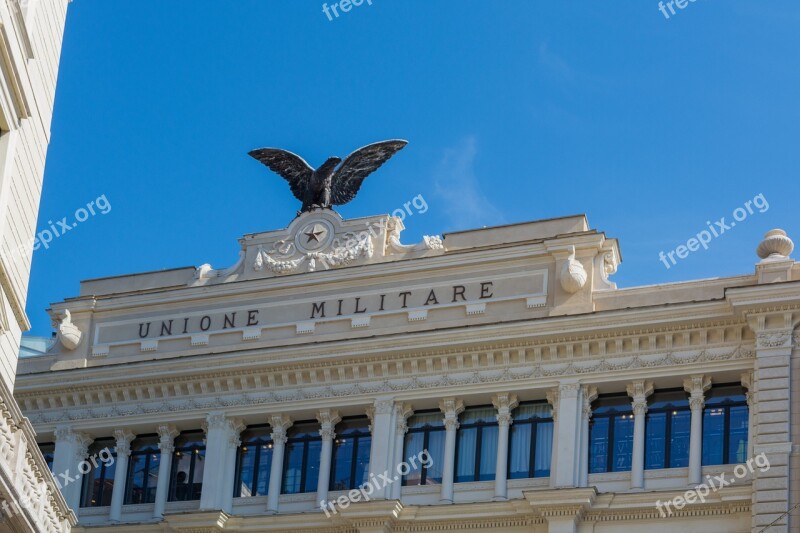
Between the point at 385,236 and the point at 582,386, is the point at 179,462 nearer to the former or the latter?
the point at 385,236

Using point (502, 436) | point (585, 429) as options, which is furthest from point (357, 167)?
point (585, 429)

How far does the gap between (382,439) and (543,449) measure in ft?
15.8

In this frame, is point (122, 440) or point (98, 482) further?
point (98, 482)

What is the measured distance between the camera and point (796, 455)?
40500 millimetres

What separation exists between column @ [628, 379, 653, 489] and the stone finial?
481 cm

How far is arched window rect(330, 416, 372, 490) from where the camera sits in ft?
153

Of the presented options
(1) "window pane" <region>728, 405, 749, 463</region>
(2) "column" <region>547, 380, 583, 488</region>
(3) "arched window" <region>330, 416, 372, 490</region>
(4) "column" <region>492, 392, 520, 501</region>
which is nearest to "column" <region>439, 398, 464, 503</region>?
(4) "column" <region>492, 392, 520, 501</region>

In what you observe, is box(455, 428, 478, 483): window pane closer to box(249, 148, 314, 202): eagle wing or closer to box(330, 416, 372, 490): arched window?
box(330, 416, 372, 490): arched window

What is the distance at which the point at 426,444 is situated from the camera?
46438mm

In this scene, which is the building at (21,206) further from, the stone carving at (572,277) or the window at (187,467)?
the stone carving at (572,277)

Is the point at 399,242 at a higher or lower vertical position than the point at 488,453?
higher

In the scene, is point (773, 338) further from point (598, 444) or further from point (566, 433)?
point (566, 433)

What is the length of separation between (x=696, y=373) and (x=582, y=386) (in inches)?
128

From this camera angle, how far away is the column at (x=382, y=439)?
150 feet
